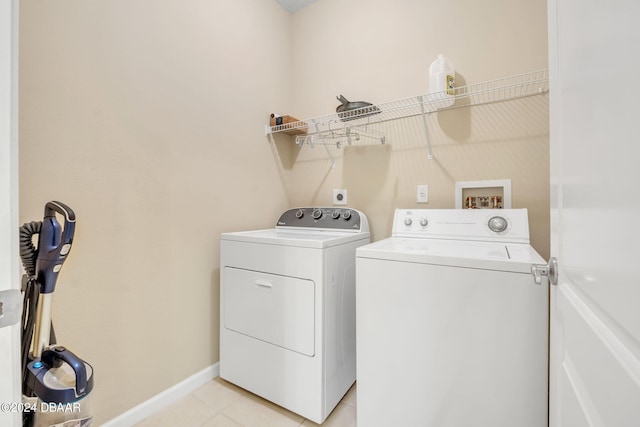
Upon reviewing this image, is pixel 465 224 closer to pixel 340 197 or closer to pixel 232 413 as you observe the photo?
pixel 340 197

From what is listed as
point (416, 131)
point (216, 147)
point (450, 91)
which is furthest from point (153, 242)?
point (450, 91)

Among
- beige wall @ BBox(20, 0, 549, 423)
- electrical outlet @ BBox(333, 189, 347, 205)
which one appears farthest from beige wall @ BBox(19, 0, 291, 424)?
electrical outlet @ BBox(333, 189, 347, 205)

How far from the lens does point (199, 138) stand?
5.47ft

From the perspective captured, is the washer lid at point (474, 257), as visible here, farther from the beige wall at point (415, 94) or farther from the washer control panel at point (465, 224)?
the beige wall at point (415, 94)

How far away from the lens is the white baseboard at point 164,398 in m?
1.31

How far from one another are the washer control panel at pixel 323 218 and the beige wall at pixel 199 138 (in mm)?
185

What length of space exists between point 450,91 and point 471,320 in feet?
4.15

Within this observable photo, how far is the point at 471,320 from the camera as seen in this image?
3.22 feet

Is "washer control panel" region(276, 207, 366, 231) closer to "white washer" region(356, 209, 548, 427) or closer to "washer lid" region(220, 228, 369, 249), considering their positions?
"washer lid" region(220, 228, 369, 249)

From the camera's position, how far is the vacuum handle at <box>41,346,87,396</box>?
2.14 ft

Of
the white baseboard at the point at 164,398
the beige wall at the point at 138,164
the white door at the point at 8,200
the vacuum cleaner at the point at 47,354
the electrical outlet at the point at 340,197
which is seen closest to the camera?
A: the white door at the point at 8,200

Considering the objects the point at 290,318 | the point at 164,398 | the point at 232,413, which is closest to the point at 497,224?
the point at 290,318

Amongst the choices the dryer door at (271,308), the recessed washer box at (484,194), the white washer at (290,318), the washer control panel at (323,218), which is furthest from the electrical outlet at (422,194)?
the dryer door at (271,308)

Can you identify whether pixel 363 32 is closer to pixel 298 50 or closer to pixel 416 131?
pixel 298 50
